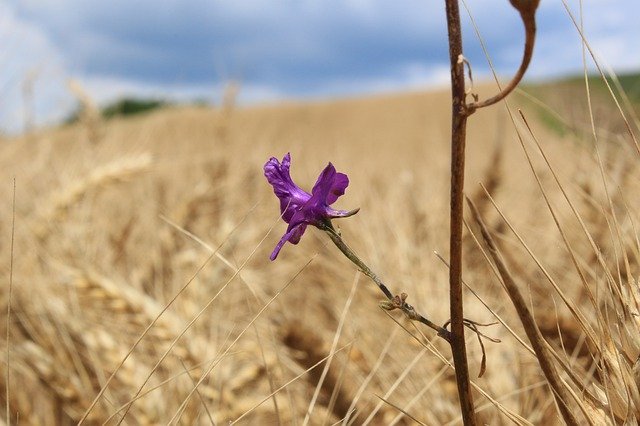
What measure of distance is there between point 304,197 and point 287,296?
1.71 metres

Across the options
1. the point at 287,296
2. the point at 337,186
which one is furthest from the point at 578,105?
the point at 337,186

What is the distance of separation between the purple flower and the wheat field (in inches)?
1.4

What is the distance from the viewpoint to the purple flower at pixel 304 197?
0.45m

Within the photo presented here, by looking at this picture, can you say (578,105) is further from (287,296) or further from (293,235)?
(293,235)

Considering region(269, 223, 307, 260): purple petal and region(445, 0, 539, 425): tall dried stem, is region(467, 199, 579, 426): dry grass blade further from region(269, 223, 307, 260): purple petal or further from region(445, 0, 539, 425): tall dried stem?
region(269, 223, 307, 260): purple petal

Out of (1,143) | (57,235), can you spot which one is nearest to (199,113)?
(1,143)

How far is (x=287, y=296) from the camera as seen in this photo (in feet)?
7.08

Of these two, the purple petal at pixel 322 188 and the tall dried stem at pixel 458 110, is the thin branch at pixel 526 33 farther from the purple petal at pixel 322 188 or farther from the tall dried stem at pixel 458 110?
the purple petal at pixel 322 188

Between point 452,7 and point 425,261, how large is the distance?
139 cm

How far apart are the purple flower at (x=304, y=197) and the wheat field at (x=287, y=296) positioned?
0.04 metres

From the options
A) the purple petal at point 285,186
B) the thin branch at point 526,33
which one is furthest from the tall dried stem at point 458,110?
the purple petal at point 285,186

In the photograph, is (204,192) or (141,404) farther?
(204,192)

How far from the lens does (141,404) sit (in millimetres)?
1050

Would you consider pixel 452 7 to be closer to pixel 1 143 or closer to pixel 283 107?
pixel 1 143
